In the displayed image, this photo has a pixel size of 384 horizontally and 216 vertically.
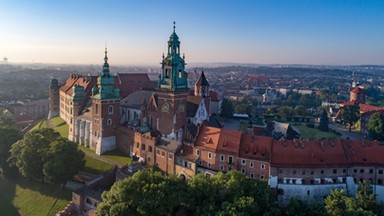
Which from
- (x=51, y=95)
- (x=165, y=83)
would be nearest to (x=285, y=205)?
(x=165, y=83)

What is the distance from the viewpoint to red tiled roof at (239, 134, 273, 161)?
54.2 meters

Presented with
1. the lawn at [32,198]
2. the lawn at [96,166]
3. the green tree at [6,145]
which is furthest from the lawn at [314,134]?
the green tree at [6,145]

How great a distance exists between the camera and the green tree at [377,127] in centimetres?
8462

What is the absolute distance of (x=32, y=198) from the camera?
66000 mm

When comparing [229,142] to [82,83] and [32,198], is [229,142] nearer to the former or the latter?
[32,198]

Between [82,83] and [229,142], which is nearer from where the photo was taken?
[229,142]

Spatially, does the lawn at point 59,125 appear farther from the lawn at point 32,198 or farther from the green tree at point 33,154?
the lawn at point 32,198

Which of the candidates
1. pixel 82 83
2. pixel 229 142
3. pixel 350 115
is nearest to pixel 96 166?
pixel 229 142

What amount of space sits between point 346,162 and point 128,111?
4849 cm

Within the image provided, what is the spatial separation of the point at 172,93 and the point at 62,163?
78.8ft

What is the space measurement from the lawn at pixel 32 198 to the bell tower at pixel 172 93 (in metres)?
22.7

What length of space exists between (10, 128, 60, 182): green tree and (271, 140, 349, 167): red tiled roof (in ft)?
139

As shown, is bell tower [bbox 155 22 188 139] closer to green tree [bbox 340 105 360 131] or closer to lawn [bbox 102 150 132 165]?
lawn [bbox 102 150 132 165]

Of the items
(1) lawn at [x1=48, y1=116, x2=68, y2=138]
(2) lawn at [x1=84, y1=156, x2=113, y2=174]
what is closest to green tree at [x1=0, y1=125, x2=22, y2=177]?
(1) lawn at [x1=48, y1=116, x2=68, y2=138]
